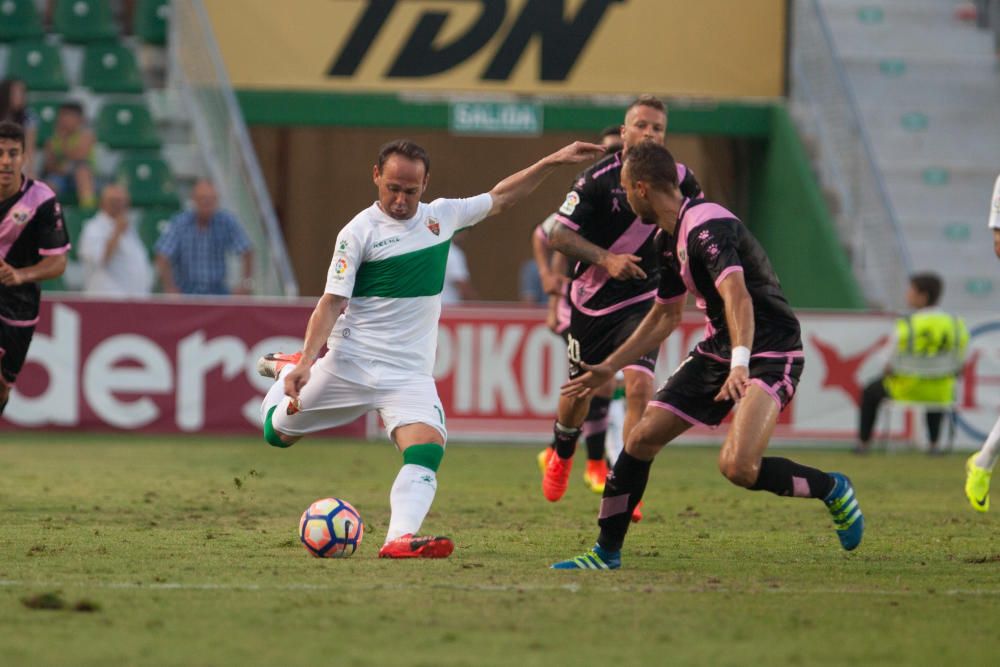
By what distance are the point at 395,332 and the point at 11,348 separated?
3193 millimetres

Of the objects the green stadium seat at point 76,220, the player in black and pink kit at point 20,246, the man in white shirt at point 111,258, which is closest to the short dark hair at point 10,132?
the player in black and pink kit at point 20,246

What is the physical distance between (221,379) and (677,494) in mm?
6293

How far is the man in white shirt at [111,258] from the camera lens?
17.4 metres

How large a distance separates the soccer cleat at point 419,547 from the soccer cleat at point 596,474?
3779 millimetres

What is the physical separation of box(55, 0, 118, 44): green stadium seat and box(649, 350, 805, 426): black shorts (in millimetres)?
14954

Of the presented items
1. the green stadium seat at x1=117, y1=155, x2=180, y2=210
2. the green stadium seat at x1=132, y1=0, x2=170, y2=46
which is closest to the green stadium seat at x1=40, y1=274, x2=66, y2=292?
the green stadium seat at x1=117, y1=155, x2=180, y2=210

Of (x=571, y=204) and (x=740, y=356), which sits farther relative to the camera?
(x=571, y=204)

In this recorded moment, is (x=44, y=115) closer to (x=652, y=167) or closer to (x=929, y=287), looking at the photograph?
(x=929, y=287)

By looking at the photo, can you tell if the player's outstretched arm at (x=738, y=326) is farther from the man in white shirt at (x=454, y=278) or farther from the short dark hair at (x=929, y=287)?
the man in white shirt at (x=454, y=278)

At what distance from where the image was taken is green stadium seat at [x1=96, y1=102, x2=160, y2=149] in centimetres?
2014

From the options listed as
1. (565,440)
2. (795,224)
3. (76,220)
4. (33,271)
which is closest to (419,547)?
(565,440)

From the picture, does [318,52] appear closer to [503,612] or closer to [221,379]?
[221,379]

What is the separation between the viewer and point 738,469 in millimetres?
7461

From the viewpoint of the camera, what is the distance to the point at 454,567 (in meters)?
7.54
